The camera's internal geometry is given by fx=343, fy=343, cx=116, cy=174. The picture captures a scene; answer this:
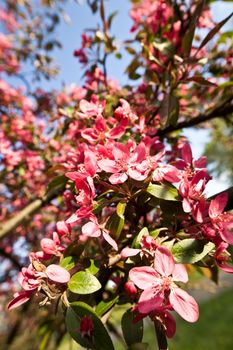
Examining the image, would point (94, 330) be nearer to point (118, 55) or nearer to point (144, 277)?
point (144, 277)

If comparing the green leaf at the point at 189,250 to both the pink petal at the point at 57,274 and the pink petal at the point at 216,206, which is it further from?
the pink petal at the point at 57,274

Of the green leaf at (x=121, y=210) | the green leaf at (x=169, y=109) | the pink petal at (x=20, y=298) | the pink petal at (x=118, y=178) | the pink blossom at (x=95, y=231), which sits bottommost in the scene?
the pink petal at (x=20, y=298)

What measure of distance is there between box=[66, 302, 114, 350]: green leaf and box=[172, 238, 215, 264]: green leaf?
228 mm

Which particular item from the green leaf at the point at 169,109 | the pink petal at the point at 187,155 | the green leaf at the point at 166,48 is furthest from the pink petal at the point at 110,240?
the green leaf at the point at 166,48

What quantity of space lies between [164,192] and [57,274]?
0.33 metres

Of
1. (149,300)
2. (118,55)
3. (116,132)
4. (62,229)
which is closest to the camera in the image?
(149,300)

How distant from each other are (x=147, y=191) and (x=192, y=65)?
769mm

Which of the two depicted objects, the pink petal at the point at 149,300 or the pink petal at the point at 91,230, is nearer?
the pink petal at the point at 149,300

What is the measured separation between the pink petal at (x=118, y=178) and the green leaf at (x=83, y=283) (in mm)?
240

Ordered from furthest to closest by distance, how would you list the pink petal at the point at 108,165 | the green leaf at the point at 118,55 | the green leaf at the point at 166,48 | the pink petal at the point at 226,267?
the green leaf at the point at 118,55 < the green leaf at the point at 166,48 < the pink petal at the point at 108,165 < the pink petal at the point at 226,267

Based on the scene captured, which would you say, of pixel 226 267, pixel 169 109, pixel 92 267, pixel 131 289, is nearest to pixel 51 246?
pixel 92 267

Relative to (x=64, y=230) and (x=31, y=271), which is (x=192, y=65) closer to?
(x=64, y=230)

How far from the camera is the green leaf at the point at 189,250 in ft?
2.62

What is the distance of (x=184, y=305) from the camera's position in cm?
75
